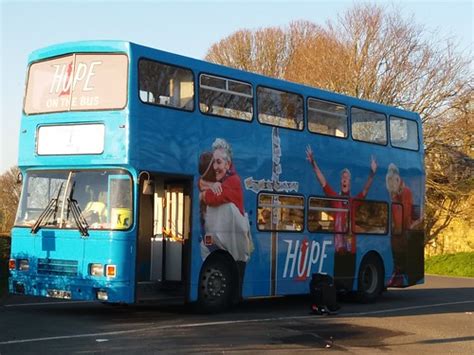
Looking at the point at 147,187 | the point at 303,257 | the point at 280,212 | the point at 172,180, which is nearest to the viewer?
the point at 147,187

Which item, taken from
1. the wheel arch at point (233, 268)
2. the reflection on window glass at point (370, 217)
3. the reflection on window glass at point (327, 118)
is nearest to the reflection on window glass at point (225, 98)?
the reflection on window glass at point (327, 118)

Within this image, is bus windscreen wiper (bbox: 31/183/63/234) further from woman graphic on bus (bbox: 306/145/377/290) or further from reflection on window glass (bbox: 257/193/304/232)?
woman graphic on bus (bbox: 306/145/377/290)

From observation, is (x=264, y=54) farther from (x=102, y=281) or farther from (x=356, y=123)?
(x=102, y=281)

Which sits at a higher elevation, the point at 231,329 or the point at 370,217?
the point at 370,217

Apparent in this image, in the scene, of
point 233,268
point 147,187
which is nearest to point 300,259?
point 233,268

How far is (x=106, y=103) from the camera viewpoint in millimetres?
12023

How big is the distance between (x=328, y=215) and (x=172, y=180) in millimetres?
4276

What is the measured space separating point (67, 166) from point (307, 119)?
5.43 meters

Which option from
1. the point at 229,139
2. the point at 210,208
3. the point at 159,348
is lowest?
the point at 159,348

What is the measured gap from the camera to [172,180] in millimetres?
13219

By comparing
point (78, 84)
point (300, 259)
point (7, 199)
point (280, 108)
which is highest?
point (280, 108)

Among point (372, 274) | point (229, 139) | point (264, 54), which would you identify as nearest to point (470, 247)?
point (264, 54)

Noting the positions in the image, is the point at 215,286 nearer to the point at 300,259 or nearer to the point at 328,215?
the point at 300,259

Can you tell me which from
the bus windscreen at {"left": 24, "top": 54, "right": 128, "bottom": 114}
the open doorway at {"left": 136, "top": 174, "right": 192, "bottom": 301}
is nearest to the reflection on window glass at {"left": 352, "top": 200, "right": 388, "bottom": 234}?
the open doorway at {"left": 136, "top": 174, "right": 192, "bottom": 301}
